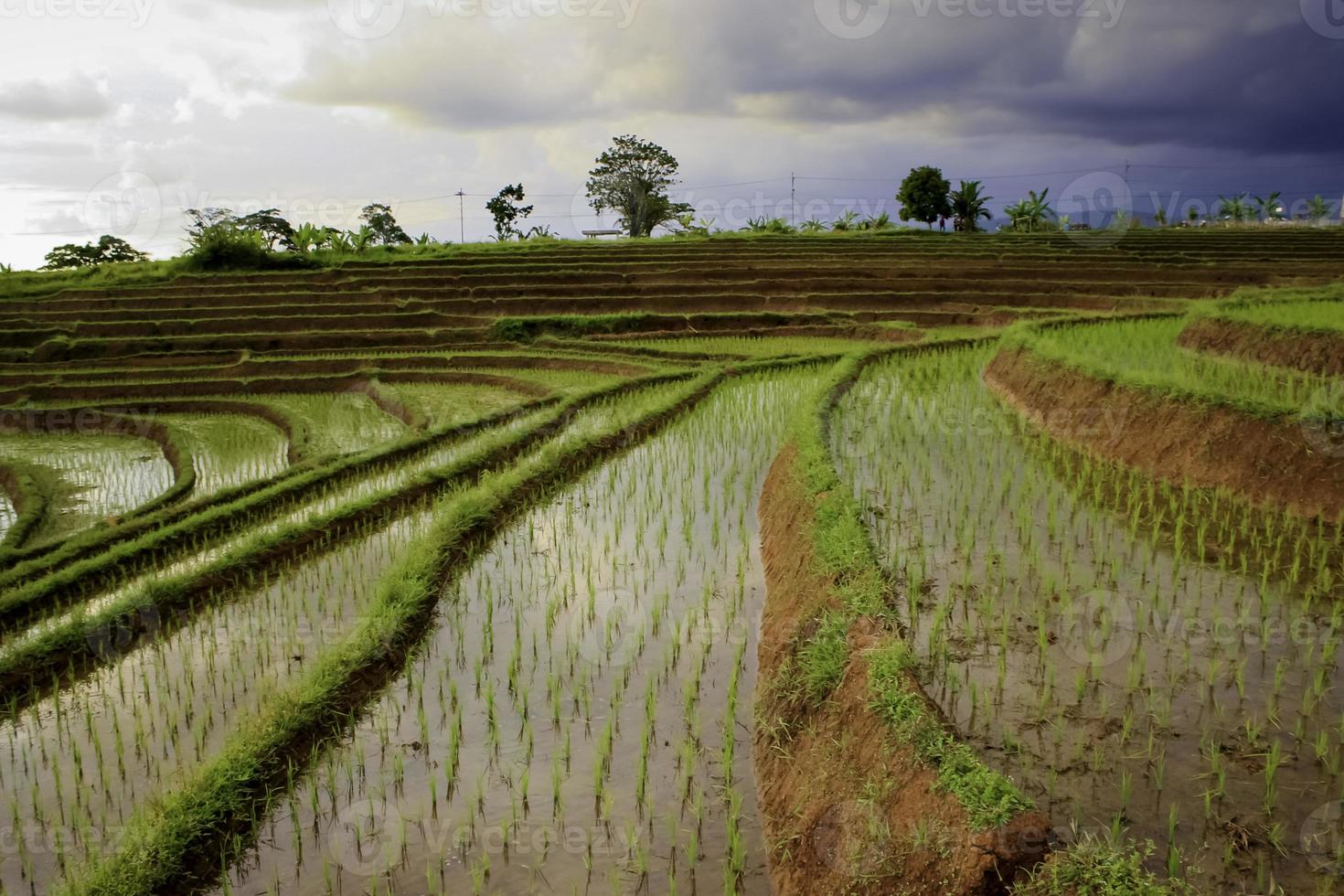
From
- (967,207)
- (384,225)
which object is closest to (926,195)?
(967,207)

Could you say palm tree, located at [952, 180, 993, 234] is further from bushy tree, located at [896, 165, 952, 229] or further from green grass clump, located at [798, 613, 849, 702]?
green grass clump, located at [798, 613, 849, 702]

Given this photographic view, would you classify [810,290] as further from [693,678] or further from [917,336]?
[693,678]

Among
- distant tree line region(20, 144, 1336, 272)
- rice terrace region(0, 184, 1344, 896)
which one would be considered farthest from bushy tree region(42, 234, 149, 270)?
rice terrace region(0, 184, 1344, 896)

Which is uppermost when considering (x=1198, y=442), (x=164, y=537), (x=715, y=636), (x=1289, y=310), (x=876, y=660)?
(x=1289, y=310)

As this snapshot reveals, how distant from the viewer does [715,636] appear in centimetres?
438

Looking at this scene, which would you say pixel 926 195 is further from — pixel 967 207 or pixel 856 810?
pixel 856 810

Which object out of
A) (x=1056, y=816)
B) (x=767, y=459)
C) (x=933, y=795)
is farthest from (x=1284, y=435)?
(x=933, y=795)

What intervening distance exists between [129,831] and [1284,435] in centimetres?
640

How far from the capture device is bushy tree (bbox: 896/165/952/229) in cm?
4238

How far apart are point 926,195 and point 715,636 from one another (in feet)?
138

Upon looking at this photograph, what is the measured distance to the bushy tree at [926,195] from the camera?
1668 inches

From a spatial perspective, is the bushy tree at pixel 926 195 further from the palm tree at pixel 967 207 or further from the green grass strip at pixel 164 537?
the green grass strip at pixel 164 537

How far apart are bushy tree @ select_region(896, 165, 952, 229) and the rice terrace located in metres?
33.7

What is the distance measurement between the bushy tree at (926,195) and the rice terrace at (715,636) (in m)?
33.7
